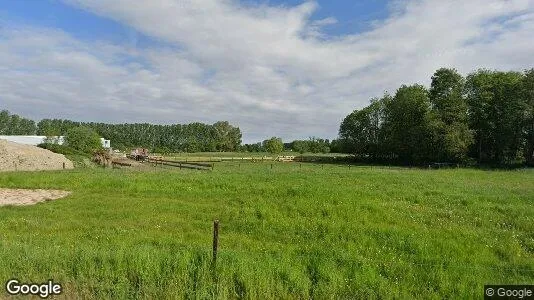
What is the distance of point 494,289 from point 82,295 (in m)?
7.86

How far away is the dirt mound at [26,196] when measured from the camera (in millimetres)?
17484

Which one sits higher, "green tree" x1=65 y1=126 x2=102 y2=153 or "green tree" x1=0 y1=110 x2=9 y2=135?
"green tree" x1=0 y1=110 x2=9 y2=135

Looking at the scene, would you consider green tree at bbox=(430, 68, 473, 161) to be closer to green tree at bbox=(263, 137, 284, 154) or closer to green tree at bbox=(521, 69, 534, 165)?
green tree at bbox=(521, 69, 534, 165)

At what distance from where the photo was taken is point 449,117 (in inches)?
2411

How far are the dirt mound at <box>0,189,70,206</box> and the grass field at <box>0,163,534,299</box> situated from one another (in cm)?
139

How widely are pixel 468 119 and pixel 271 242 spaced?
64.0 m

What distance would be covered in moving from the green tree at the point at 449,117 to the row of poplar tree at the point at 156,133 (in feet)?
359

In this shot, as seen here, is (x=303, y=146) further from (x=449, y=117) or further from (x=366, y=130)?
(x=449, y=117)

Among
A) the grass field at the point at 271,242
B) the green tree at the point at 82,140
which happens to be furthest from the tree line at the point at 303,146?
the grass field at the point at 271,242

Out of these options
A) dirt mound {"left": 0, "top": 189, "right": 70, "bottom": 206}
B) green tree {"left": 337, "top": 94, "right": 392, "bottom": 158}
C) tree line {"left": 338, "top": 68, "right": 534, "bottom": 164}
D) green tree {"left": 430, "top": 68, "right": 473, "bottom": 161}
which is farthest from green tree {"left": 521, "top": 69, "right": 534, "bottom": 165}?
dirt mound {"left": 0, "top": 189, "right": 70, "bottom": 206}

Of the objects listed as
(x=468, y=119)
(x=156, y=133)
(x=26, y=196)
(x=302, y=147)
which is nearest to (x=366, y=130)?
(x=468, y=119)

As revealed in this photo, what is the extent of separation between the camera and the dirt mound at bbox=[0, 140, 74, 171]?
3978cm

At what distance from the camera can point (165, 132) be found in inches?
7392

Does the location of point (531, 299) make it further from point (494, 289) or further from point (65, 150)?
point (65, 150)
